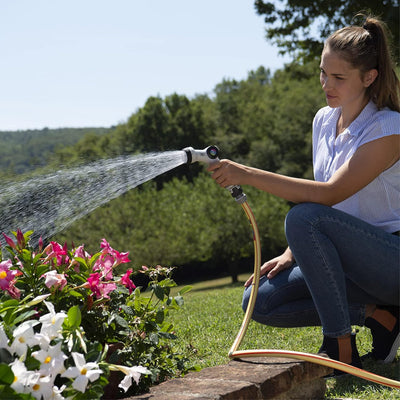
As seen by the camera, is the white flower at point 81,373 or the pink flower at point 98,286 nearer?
the white flower at point 81,373

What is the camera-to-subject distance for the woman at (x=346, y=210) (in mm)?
2416

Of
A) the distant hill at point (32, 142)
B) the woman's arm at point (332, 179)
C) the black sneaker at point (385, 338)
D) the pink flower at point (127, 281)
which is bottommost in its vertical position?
the black sneaker at point (385, 338)

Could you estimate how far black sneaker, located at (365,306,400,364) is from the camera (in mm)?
2766

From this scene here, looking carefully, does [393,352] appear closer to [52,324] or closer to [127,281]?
[127,281]

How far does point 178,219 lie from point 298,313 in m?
18.1

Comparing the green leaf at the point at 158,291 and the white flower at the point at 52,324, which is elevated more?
the white flower at the point at 52,324

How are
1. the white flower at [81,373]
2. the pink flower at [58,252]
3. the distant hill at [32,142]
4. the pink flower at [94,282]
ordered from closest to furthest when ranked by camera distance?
the white flower at [81,373] < the pink flower at [94,282] < the pink flower at [58,252] < the distant hill at [32,142]

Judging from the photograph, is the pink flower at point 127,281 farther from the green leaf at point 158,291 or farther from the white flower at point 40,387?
the white flower at point 40,387

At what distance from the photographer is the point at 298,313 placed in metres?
2.77

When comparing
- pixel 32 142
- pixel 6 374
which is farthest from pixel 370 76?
pixel 32 142

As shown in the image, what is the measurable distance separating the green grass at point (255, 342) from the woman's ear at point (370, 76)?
1.35 meters

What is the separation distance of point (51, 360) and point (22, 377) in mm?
118

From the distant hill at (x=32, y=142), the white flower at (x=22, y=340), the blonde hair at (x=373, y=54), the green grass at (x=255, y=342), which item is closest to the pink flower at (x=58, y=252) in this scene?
the white flower at (x=22, y=340)

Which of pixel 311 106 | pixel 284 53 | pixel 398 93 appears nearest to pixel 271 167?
pixel 311 106
